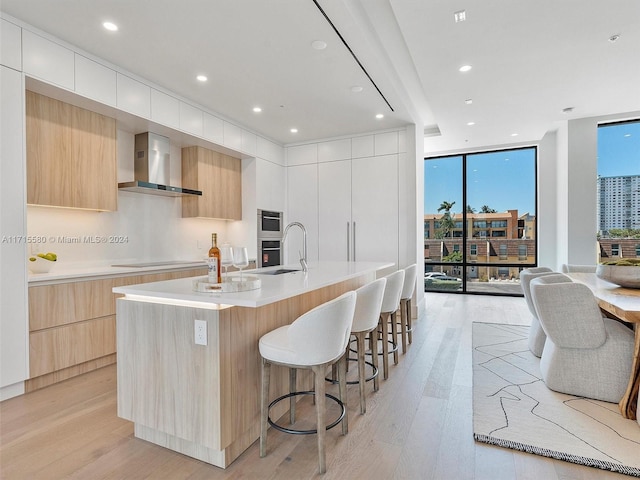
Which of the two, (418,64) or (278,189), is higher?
(418,64)

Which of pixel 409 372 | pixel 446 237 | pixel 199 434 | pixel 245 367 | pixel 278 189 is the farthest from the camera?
pixel 446 237

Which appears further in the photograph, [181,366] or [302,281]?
[302,281]

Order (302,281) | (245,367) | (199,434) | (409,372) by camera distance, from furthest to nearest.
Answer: (409,372) < (302,281) < (245,367) < (199,434)

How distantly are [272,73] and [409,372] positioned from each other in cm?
307

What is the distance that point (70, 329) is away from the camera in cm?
290

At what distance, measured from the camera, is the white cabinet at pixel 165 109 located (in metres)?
3.66

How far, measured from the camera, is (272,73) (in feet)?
11.3

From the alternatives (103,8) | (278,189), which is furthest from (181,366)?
(278,189)

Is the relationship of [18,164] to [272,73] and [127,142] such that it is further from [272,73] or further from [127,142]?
[272,73]

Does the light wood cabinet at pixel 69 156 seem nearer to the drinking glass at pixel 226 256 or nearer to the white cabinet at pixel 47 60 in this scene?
the white cabinet at pixel 47 60

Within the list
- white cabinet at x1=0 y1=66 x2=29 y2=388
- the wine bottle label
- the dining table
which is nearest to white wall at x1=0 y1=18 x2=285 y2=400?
white cabinet at x1=0 y1=66 x2=29 y2=388

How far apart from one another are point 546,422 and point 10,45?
176 inches

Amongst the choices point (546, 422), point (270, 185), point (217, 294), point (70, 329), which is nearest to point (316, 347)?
point (217, 294)

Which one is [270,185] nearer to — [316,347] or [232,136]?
[232,136]
